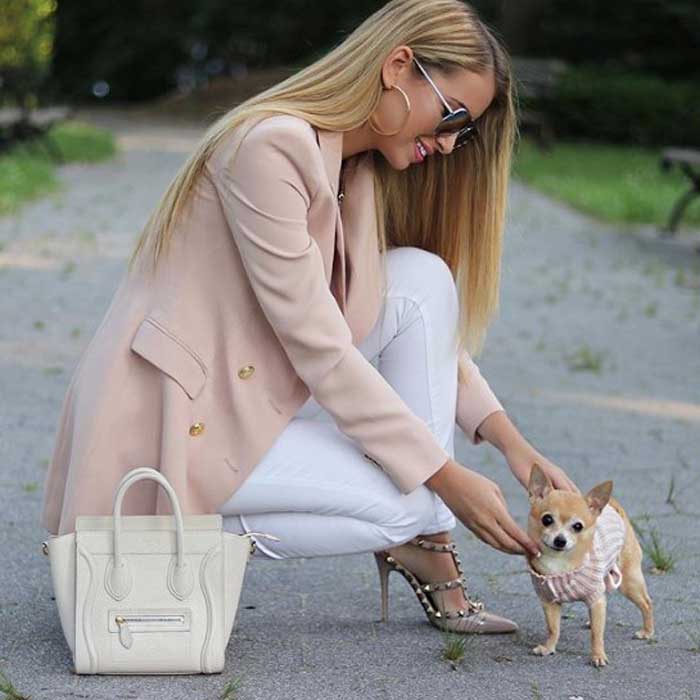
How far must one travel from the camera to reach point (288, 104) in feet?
9.91

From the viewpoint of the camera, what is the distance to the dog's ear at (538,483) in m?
3.05

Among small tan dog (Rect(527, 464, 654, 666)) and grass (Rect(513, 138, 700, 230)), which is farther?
grass (Rect(513, 138, 700, 230))

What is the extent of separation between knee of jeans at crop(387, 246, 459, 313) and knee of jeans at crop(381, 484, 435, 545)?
44cm

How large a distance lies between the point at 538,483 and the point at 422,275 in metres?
0.52

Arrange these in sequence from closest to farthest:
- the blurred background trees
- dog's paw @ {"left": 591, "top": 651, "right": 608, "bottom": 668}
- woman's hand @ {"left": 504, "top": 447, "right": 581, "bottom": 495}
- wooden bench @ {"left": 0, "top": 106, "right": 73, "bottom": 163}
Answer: dog's paw @ {"left": 591, "top": 651, "right": 608, "bottom": 668}, woman's hand @ {"left": 504, "top": 447, "right": 581, "bottom": 495}, wooden bench @ {"left": 0, "top": 106, "right": 73, "bottom": 163}, the blurred background trees

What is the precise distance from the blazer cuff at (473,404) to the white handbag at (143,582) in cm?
77

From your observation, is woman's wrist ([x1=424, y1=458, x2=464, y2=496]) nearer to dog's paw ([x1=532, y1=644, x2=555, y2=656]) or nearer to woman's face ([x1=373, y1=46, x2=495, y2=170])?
dog's paw ([x1=532, y1=644, x2=555, y2=656])

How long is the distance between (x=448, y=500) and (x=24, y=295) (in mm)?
5482

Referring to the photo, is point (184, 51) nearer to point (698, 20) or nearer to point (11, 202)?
point (698, 20)

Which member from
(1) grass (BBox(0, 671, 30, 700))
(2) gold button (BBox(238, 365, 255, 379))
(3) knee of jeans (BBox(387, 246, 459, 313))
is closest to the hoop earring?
(3) knee of jeans (BBox(387, 246, 459, 313))

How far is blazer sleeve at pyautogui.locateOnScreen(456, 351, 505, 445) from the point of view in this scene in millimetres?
3418

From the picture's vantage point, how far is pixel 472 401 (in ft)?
11.3

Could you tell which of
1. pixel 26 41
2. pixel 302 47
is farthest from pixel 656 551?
pixel 302 47

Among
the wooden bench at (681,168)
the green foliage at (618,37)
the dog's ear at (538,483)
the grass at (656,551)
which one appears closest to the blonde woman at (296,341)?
the dog's ear at (538,483)
